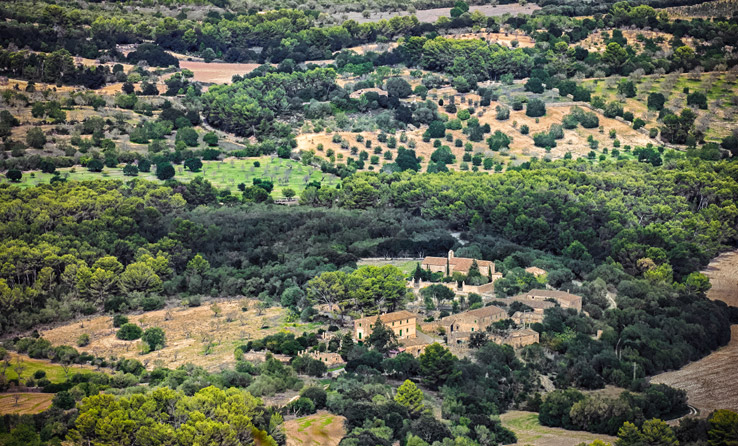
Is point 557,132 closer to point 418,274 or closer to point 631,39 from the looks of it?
point 631,39

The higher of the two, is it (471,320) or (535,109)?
(535,109)

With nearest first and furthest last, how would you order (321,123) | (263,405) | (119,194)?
(263,405), (119,194), (321,123)

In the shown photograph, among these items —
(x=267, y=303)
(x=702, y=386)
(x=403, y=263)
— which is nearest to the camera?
(x=702, y=386)

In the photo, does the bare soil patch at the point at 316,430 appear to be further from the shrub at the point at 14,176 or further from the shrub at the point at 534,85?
the shrub at the point at 534,85

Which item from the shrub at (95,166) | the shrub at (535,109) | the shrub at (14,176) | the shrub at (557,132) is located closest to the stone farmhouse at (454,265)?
the shrub at (95,166)

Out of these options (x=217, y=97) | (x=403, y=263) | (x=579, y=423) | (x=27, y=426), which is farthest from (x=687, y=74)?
(x=27, y=426)

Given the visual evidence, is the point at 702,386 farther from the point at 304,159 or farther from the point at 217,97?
the point at 217,97

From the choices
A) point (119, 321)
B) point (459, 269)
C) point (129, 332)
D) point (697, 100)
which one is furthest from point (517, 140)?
point (129, 332)
